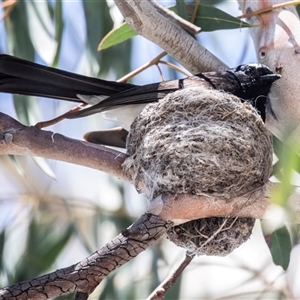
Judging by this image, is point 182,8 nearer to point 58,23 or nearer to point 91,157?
point 58,23

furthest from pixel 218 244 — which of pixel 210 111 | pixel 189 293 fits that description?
pixel 189 293

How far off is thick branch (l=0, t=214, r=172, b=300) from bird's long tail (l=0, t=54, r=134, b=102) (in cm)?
→ 90

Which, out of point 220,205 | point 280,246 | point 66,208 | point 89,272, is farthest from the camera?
point 66,208

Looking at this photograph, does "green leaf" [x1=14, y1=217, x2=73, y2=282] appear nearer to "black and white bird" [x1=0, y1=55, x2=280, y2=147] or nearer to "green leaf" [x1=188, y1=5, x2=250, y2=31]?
"black and white bird" [x1=0, y1=55, x2=280, y2=147]

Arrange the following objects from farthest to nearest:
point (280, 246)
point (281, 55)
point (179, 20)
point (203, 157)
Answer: point (179, 20)
point (280, 246)
point (281, 55)
point (203, 157)

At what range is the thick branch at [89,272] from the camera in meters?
1.51

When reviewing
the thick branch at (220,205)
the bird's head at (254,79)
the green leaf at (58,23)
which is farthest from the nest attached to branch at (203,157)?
the green leaf at (58,23)

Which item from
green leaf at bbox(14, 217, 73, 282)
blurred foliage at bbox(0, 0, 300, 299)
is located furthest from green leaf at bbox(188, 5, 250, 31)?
green leaf at bbox(14, 217, 73, 282)

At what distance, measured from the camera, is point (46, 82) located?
252 centimetres

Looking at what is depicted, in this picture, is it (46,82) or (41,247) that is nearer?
(46,82)

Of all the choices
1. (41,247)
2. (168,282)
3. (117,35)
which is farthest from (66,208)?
(168,282)

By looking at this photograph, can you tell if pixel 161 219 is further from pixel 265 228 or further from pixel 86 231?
pixel 86 231

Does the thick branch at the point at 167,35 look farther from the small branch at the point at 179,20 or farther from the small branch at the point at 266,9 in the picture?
the small branch at the point at 266,9

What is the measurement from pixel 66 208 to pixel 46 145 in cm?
128
